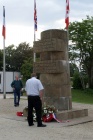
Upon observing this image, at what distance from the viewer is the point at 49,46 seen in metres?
13.5

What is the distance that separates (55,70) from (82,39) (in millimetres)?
29770

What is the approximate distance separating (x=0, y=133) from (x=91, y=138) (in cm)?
277

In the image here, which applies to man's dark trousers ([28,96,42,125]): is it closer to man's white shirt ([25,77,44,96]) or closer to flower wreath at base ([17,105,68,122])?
man's white shirt ([25,77,44,96])

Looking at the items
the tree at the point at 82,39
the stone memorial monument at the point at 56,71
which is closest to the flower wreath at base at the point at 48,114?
the stone memorial monument at the point at 56,71

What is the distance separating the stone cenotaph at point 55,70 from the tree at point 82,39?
29.0m

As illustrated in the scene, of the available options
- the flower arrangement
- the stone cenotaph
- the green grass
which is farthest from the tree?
the flower arrangement

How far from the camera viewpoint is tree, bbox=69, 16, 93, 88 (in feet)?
139

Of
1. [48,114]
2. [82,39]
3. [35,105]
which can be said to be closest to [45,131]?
[35,105]

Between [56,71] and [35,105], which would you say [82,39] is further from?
[35,105]

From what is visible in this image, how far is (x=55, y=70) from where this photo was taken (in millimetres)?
13312

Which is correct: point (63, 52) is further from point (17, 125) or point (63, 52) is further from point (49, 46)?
point (17, 125)

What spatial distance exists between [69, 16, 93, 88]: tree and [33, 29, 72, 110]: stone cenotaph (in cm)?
2902

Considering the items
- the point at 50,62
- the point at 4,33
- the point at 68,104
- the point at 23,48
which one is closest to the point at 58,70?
the point at 50,62

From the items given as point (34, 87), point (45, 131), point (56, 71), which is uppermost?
point (56, 71)
